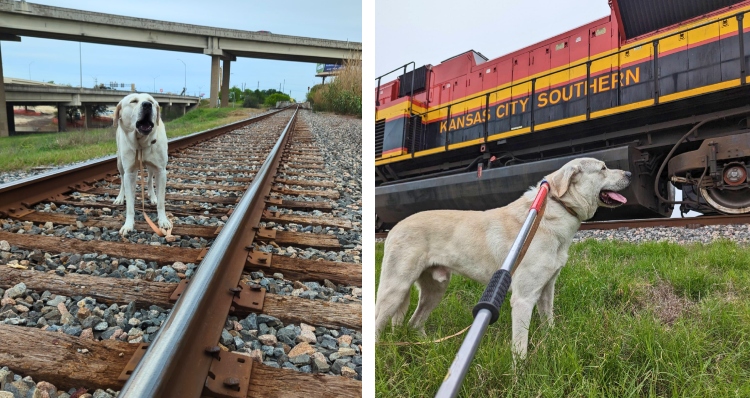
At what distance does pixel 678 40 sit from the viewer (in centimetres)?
238

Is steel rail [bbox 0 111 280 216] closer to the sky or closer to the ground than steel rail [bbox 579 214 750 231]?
closer to the sky

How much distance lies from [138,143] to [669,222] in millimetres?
2387

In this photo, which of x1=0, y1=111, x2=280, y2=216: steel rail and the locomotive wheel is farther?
x1=0, y1=111, x2=280, y2=216: steel rail

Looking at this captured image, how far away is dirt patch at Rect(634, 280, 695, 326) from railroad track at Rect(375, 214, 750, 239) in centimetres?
30

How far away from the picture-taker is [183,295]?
137 centimetres

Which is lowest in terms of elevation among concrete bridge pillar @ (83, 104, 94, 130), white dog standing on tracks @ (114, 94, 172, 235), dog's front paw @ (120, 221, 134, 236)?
dog's front paw @ (120, 221, 134, 236)

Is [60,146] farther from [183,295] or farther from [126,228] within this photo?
[183,295]

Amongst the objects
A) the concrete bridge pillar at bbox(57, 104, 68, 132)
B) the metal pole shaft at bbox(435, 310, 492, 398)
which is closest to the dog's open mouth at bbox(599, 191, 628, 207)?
the metal pole shaft at bbox(435, 310, 492, 398)

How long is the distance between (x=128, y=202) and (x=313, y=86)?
119 cm

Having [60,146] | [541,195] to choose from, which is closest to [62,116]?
[60,146]

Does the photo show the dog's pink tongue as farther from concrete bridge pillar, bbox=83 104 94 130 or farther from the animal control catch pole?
concrete bridge pillar, bbox=83 104 94 130

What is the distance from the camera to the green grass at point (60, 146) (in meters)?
3.76

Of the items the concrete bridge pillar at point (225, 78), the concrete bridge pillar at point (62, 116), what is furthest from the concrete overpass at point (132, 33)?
the concrete bridge pillar at point (62, 116)

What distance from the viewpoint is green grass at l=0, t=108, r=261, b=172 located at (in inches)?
148
